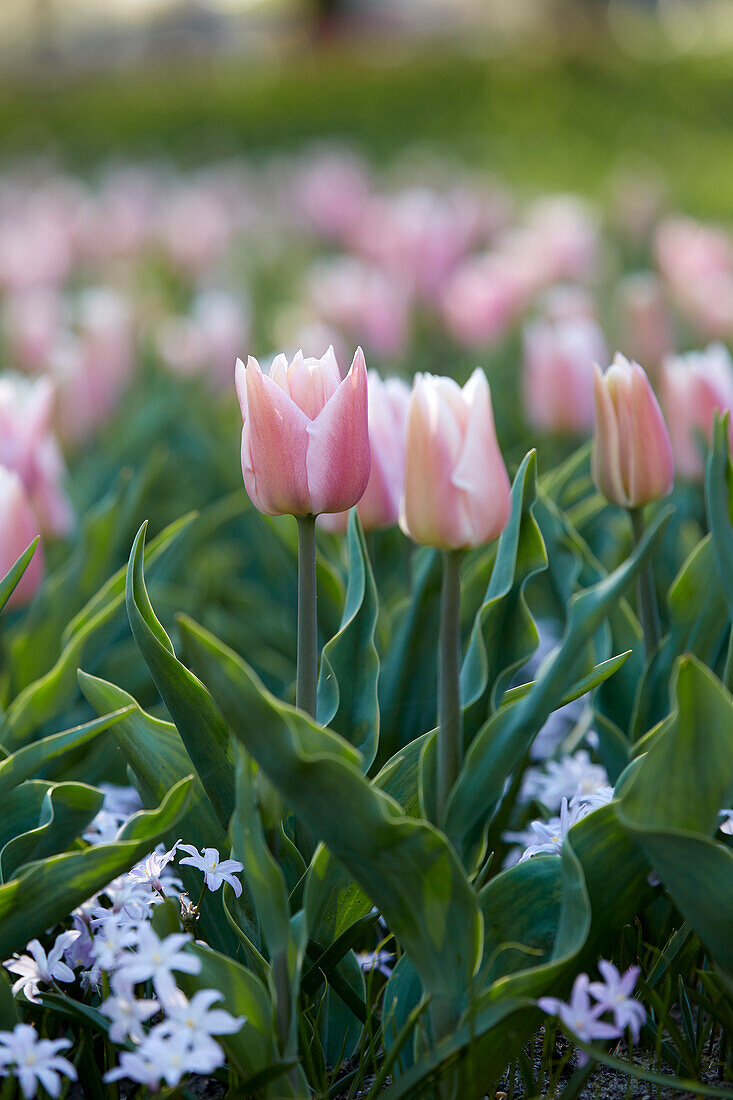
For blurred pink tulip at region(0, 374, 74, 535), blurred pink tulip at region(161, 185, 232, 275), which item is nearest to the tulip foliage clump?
blurred pink tulip at region(0, 374, 74, 535)

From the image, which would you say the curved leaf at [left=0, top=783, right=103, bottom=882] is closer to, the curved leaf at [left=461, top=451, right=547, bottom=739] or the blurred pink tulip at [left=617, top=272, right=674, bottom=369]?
the curved leaf at [left=461, top=451, right=547, bottom=739]

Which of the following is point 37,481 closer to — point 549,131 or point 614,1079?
point 614,1079

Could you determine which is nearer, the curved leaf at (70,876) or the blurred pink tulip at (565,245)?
the curved leaf at (70,876)

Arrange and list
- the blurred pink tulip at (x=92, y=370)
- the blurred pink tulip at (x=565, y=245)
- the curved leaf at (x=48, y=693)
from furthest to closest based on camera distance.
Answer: the blurred pink tulip at (x=565, y=245), the blurred pink tulip at (x=92, y=370), the curved leaf at (x=48, y=693)

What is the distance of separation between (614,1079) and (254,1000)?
0.44 m

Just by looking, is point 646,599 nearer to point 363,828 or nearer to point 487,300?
point 363,828

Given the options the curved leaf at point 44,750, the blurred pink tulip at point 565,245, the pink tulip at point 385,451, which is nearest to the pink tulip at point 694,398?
the pink tulip at point 385,451

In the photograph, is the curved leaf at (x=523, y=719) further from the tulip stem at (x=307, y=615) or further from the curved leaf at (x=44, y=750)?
the curved leaf at (x=44, y=750)

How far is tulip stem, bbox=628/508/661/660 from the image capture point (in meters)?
1.53

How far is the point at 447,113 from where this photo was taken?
1266 centimetres

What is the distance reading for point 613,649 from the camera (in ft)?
5.69

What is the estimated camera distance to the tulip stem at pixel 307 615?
1.18 m

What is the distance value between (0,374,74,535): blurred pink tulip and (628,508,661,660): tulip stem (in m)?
0.93

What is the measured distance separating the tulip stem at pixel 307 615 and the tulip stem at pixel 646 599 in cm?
50
